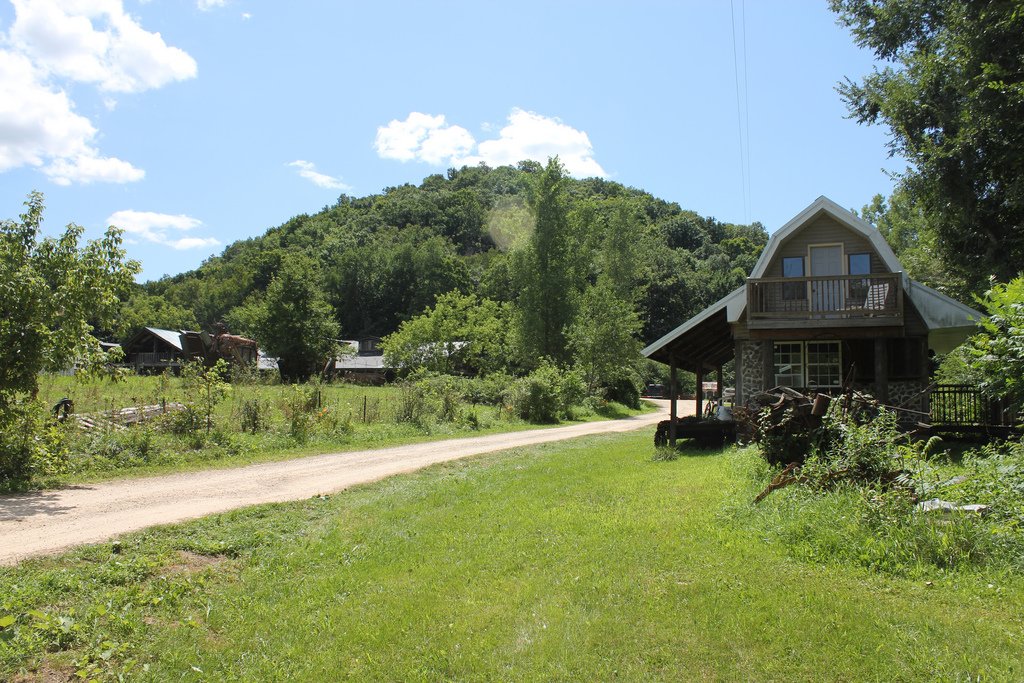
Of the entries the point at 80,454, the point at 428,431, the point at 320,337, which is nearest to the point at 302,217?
the point at 320,337

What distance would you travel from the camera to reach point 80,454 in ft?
41.7

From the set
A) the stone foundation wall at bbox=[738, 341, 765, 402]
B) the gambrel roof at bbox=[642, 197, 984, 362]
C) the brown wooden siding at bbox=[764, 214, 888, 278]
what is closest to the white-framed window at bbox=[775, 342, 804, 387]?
the stone foundation wall at bbox=[738, 341, 765, 402]

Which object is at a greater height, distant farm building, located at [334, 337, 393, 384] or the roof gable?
the roof gable

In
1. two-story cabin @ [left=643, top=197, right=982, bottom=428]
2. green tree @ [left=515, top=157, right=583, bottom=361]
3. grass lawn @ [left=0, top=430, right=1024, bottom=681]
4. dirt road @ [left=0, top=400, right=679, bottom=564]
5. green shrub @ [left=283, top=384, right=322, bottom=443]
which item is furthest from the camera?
green tree @ [left=515, top=157, right=583, bottom=361]

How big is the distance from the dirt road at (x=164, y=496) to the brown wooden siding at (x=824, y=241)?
434 inches

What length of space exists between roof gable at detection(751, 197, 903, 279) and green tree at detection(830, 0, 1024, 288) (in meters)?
2.10

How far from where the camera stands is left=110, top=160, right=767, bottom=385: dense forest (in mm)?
48250

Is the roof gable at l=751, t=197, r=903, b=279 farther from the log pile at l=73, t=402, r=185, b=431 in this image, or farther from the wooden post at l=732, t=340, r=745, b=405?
the log pile at l=73, t=402, r=185, b=431

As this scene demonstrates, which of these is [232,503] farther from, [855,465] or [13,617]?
[855,465]

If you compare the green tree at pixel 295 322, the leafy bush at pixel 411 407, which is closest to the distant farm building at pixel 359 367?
the green tree at pixel 295 322

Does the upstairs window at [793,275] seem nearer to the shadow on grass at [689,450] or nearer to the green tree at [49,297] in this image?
the shadow on grass at [689,450]

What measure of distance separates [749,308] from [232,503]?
13392 mm

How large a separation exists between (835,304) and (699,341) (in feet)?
14.4

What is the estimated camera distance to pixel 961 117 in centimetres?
1711
